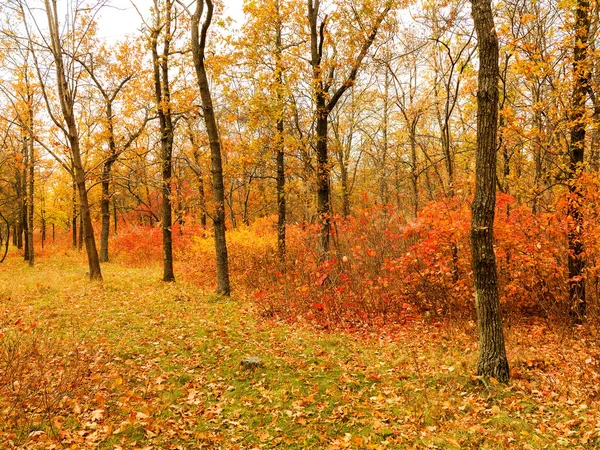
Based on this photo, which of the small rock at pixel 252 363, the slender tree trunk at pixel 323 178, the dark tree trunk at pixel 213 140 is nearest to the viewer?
the small rock at pixel 252 363

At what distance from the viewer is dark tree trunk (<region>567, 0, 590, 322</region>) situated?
7.14 metres

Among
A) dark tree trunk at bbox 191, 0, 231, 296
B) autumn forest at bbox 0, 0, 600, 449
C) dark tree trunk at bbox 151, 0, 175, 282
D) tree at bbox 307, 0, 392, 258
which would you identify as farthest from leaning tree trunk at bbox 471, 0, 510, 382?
dark tree trunk at bbox 151, 0, 175, 282

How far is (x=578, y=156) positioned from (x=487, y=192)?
4057mm

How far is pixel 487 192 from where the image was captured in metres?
5.08

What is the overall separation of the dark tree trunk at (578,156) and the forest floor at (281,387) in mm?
1113

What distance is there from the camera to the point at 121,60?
54.8ft

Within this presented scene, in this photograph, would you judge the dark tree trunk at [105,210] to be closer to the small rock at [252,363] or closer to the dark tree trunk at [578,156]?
the small rock at [252,363]

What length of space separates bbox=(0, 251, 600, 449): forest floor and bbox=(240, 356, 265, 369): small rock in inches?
3.9

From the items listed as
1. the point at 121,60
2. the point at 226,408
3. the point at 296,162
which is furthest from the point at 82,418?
the point at 121,60

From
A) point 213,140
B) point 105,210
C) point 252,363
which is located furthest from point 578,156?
point 105,210

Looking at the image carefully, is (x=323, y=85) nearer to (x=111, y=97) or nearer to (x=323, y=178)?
(x=323, y=178)

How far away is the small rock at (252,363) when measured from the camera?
257 inches

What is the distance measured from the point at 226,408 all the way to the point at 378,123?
23744 millimetres

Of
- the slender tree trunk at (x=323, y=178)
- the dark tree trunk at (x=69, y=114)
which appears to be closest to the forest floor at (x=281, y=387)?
the slender tree trunk at (x=323, y=178)
